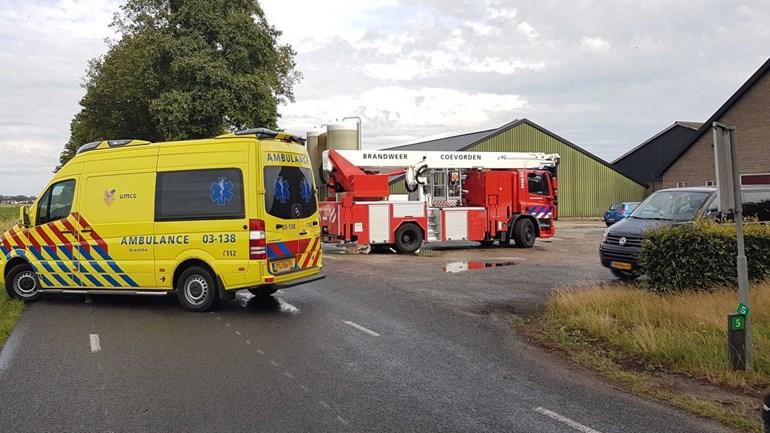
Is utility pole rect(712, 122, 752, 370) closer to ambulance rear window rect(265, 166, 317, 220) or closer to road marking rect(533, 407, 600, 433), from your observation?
road marking rect(533, 407, 600, 433)

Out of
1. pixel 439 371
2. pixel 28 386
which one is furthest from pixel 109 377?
pixel 439 371

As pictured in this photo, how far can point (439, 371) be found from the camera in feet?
20.9

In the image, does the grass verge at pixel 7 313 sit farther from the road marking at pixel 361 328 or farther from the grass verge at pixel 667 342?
the grass verge at pixel 667 342

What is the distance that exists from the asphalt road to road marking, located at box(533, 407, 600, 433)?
0.9 inches

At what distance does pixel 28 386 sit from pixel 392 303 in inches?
219

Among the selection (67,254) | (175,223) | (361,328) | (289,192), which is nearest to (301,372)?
(361,328)

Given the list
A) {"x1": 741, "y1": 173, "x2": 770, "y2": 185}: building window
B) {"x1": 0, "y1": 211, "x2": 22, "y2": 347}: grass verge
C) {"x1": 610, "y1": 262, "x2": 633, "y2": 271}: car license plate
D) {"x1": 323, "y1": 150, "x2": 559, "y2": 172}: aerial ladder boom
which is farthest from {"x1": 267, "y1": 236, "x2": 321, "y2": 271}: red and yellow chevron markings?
{"x1": 323, "y1": 150, "x2": 559, "y2": 172}: aerial ladder boom

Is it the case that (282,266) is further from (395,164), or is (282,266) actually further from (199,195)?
(395,164)

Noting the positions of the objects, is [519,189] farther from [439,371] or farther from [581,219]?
[581,219]

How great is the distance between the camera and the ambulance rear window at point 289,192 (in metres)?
9.41

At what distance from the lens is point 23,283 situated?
1069 cm

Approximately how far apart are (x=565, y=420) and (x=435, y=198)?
1604 cm

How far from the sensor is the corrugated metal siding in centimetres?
4541

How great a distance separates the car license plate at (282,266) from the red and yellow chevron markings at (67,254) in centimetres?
223
